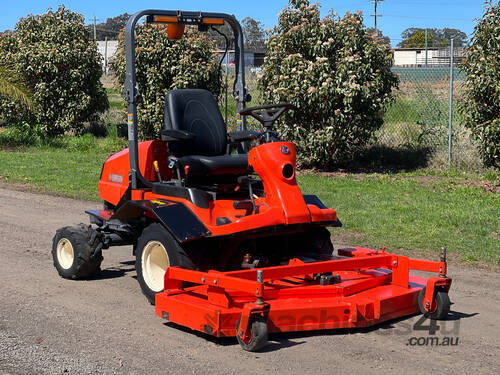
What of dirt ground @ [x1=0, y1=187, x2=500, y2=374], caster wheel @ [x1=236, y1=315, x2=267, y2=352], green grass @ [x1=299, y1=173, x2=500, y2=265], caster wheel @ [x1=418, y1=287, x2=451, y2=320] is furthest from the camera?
green grass @ [x1=299, y1=173, x2=500, y2=265]

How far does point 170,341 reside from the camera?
5246 mm

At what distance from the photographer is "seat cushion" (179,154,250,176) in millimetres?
6312

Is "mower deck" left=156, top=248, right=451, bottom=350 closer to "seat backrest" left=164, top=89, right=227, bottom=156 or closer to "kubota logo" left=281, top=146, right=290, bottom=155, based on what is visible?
"kubota logo" left=281, top=146, right=290, bottom=155

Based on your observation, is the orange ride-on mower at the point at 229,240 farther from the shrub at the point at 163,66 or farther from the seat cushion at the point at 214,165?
the shrub at the point at 163,66

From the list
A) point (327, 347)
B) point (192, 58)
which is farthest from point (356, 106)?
point (327, 347)

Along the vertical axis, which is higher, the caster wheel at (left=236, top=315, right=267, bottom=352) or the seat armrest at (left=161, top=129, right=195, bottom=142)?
the seat armrest at (left=161, top=129, right=195, bottom=142)

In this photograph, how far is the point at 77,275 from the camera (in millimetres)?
6895

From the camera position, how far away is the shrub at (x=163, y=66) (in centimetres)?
1588

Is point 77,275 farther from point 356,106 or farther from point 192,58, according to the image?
point 192,58

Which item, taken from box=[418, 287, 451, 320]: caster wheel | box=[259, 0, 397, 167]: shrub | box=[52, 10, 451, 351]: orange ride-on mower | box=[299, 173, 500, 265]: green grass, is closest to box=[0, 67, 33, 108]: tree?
box=[259, 0, 397, 167]: shrub

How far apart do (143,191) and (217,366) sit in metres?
2.27

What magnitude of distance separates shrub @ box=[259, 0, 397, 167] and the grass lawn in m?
0.72

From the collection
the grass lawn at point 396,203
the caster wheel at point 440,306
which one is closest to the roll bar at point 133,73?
the caster wheel at point 440,306

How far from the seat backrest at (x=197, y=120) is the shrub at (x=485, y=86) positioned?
248 inches
